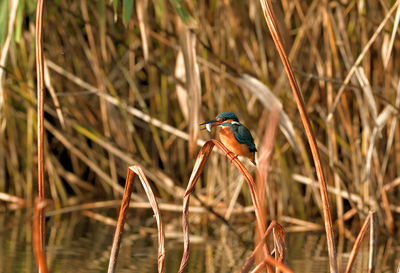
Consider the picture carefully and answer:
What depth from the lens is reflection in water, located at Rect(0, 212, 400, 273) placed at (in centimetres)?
324

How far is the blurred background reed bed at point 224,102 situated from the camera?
12.2ft

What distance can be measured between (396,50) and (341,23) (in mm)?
508

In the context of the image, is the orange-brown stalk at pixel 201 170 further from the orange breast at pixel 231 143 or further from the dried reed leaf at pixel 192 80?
the dried reed leaf at pixel 192 80

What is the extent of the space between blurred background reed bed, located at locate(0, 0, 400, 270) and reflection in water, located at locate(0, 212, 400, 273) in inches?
5.8

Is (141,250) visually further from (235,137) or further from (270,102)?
(235,137)

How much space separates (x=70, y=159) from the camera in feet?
17.7

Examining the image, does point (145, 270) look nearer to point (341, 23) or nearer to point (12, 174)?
point (341, 23)

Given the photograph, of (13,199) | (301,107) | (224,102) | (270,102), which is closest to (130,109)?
(224,102)

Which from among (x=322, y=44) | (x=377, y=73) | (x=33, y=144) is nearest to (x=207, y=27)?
(x=322, y=44)

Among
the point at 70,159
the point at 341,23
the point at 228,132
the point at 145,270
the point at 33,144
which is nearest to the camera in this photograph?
the point at 228,132

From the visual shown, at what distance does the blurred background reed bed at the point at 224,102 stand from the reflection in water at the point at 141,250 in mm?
147

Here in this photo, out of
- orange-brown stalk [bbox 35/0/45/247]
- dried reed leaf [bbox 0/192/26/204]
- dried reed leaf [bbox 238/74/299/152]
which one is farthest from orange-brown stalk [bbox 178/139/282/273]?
dried reed leaf [bbox 0/192/26/204]

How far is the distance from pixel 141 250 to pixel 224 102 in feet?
3.26

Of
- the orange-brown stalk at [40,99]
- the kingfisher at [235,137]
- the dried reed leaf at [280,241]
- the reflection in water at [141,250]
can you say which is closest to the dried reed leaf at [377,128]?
the reflection in water at [141,250]
